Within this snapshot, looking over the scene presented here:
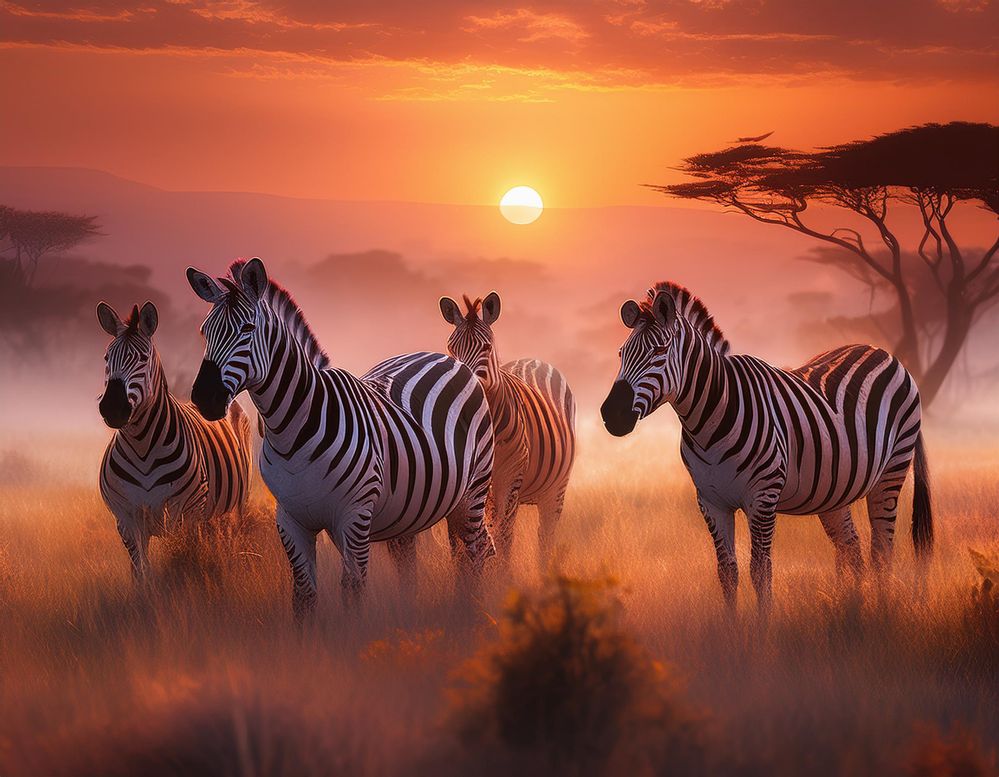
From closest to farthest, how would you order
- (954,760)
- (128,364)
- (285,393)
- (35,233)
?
(954,760), (285,393), (128,364), (35,233)

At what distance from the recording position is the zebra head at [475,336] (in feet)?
30.1

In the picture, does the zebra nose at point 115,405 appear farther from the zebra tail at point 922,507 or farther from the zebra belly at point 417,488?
the zebra tail at point 922,507

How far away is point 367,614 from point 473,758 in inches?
91.5

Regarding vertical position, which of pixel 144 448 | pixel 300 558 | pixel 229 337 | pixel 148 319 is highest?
pixel 148 319

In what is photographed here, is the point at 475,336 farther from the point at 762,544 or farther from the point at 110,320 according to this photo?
the point at 762,544

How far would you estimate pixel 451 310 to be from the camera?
9617mm

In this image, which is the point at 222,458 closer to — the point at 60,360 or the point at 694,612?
the point at 694,612

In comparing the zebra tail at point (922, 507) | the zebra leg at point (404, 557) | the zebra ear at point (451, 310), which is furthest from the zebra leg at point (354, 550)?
the zebra tail at point (922, 507)

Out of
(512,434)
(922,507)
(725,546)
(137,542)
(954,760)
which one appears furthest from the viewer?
(922,507)

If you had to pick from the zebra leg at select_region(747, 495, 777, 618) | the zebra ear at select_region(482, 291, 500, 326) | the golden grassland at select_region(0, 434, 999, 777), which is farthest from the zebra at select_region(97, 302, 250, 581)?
the zebra leg at select_region(747, 495, 777, 618)

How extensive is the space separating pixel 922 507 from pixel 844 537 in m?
0.85

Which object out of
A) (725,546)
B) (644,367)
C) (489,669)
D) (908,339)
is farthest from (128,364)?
(908,339)

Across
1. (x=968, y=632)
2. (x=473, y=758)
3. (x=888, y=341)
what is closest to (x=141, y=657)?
(x=473, y=758)

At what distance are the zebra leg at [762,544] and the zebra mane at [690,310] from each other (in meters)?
1.03
